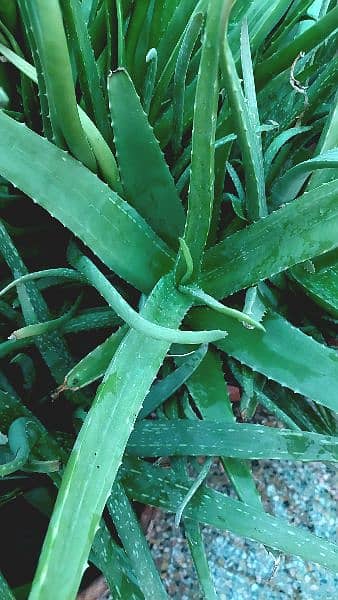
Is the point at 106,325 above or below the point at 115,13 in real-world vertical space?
below

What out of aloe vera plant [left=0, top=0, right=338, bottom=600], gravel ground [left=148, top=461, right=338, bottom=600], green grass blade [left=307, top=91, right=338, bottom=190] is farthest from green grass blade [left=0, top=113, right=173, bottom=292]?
gravel ground [left=148, top=461, right=338, bottom=600]

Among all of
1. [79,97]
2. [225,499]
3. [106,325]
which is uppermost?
[79,97]

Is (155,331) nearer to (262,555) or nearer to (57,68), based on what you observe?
(57,68)

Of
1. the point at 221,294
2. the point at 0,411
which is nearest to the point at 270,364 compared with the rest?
the point at 221,294

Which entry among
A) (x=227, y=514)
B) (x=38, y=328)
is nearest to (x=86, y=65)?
(x=38, y=328)

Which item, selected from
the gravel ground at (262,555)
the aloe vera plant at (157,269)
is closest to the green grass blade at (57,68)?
the aloe vera plant at (157,269)

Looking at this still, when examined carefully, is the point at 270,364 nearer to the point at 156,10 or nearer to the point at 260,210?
the point at 260,210
